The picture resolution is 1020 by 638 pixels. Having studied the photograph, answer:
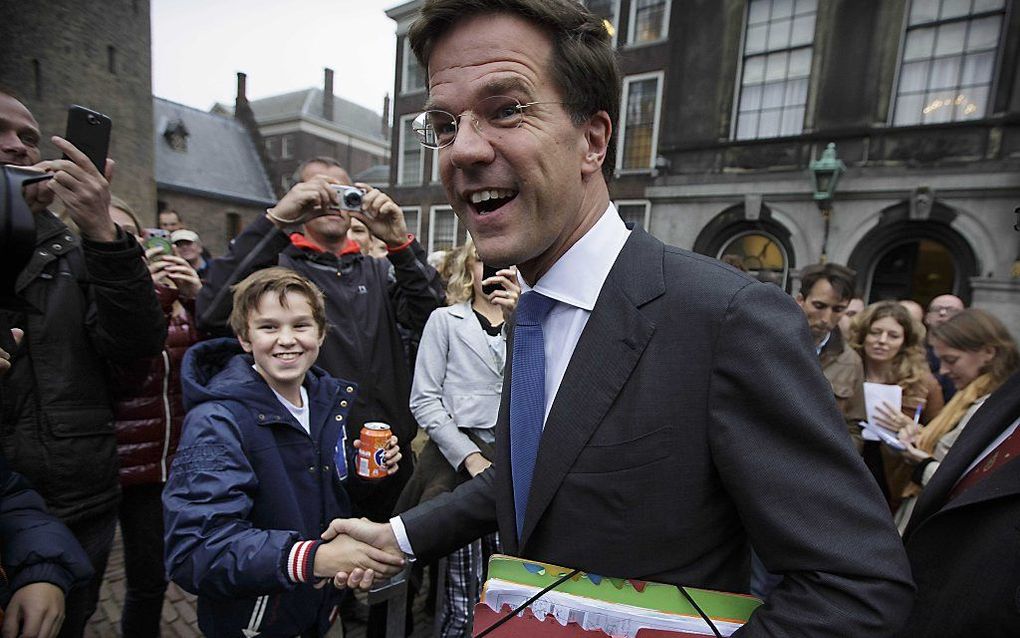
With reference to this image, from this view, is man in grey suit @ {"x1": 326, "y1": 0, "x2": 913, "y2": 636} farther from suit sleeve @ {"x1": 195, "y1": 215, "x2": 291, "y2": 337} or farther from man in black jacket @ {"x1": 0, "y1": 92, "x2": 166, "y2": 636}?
suit sleeve @ {"x1": 195, "y1": 215, "x2": 291, "y2": 337}

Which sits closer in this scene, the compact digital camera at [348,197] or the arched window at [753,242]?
the compact digital camera at [348,197]

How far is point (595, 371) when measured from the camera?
1.07 meters

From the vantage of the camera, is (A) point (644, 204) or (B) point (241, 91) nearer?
(A) point (644, 204)

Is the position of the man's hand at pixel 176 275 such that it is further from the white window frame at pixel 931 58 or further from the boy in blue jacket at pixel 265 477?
the white window frame at pixel 931 58

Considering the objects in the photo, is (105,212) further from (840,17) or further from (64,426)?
(840,17)

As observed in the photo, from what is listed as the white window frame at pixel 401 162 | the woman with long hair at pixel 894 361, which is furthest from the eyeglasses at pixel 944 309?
the white window frame at pixel 401 162

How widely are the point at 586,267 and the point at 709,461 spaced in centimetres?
50

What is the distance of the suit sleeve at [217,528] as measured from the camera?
1.53 metres

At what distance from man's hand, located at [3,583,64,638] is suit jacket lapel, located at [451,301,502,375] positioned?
1913 mm

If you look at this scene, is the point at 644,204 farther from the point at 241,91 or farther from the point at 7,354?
the point at 241,91

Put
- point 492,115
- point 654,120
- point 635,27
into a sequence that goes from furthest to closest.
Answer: point 635,27, point 654,120, point 492,115

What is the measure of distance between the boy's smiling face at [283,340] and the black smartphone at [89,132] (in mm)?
769

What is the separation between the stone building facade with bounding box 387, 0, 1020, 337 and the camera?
351 inches

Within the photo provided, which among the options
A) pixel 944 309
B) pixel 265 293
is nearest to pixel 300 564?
pixel 265 293
